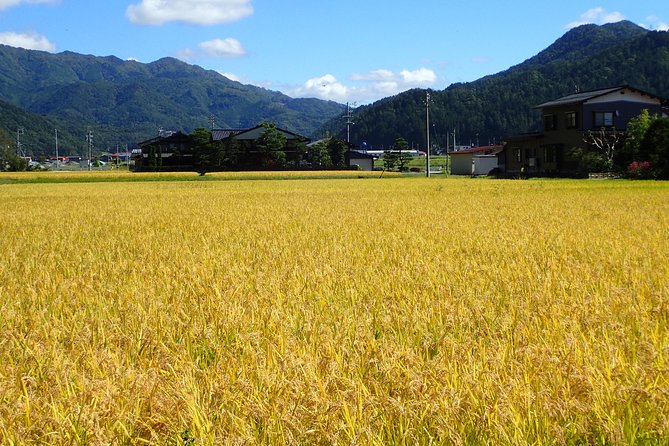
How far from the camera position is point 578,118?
48.4m

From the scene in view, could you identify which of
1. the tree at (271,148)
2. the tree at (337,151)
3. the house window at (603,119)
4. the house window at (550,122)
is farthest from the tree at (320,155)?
the house window at (603,119)

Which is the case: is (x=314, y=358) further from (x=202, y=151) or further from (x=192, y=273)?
(x=202, y=151)

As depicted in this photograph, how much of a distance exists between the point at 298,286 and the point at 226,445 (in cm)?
337

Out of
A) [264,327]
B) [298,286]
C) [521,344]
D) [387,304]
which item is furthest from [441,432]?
[298,286]

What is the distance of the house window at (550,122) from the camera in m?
51.5

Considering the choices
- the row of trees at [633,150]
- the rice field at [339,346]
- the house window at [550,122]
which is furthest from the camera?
the house window at [550,122]

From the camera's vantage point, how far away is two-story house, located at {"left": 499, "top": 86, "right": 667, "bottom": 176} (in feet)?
157

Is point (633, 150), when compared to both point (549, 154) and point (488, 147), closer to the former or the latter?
point (549, 154)

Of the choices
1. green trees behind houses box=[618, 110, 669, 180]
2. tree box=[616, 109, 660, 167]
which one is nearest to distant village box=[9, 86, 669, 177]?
tree box=[616, 109, 660, 167]

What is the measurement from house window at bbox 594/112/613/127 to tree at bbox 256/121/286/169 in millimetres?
37037

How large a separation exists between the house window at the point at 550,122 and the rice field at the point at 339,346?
1789 inches

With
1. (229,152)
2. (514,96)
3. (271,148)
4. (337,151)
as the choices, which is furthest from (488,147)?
(514,96)

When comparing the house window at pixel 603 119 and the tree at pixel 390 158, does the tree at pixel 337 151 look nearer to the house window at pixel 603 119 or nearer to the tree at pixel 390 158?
the tree at pixel 390 158

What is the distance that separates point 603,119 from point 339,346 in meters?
49.5
